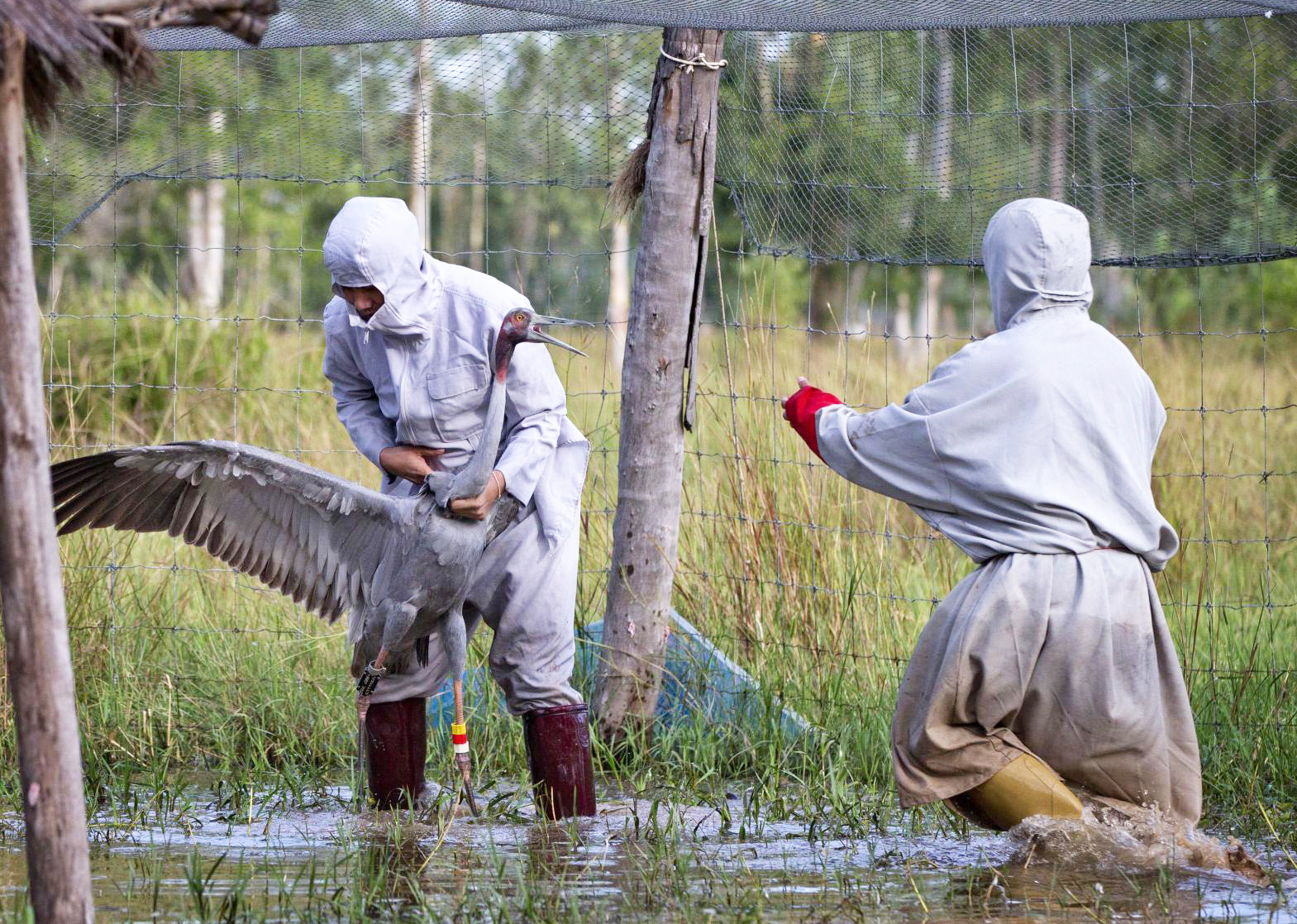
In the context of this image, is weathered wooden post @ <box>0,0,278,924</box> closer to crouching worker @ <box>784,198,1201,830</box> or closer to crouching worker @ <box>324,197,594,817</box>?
crouching worker @ <box>324,197,594,817</box>

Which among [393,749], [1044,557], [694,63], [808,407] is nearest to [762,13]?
[694,63]

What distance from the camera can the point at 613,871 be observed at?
14.4ft

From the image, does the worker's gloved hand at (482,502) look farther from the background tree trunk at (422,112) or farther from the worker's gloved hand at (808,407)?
the background tree trunk at (422,112)

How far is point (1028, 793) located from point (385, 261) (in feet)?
7.78

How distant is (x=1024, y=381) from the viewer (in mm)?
4035

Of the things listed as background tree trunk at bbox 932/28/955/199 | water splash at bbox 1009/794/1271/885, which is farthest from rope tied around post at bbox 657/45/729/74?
water splash at bbox 1009/794/1271/885

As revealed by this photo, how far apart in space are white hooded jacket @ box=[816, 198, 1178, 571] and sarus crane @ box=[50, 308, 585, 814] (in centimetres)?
123

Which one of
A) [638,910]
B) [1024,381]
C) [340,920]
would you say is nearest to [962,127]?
[1024,381]

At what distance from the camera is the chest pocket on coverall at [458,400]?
4.87m

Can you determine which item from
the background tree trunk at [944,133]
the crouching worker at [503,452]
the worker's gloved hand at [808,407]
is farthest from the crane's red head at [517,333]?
the background tree trunk at [944,133]

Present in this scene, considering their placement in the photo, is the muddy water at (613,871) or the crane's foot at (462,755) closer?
the muddy water at (613,871)

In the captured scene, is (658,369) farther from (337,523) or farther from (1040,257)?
(1040,257)

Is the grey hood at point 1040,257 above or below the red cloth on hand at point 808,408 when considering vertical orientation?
above

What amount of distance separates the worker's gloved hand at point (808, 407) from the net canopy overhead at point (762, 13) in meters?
1.32
